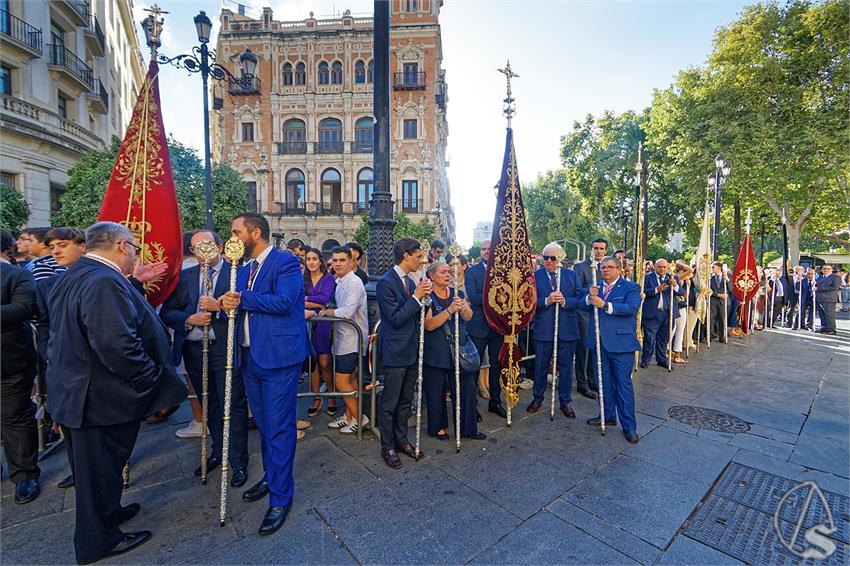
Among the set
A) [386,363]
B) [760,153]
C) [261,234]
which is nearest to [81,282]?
[261,234]

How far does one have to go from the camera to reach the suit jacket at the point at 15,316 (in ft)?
11.2

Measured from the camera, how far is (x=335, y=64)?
32.3m

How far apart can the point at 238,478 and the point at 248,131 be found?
34.6 meters

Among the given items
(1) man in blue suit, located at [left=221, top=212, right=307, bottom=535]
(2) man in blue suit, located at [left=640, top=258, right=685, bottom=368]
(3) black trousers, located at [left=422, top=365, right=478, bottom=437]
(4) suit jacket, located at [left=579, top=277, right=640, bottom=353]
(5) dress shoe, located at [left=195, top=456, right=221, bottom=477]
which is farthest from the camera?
(2) man in blue suit, located at [left=640, top=258, right=685, bottom=368]

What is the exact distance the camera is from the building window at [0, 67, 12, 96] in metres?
17.0

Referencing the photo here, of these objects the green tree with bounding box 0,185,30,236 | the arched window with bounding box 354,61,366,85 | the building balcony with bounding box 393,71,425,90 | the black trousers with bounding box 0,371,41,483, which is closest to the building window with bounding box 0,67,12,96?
the green tree with bounding box 0,185,30,236

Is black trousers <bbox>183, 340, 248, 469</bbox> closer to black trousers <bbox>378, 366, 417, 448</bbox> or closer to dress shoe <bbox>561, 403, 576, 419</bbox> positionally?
black trousers <bbox>378, 366, 417, 448</bbox>

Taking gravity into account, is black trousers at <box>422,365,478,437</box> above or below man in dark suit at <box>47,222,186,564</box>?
below

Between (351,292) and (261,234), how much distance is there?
1.49 metres

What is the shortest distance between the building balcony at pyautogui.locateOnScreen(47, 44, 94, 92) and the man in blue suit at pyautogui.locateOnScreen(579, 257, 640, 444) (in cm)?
2538

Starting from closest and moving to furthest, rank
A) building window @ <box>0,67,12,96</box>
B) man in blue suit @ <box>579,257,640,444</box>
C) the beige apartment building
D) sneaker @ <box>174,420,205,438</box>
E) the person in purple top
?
sneaker @ <box>174,420,205,438</box> < man in blue suit @ <box>579,257,640,444</box> < the person in purple top < the beige apartment building < building window @ <box>0,67,12,96</box>

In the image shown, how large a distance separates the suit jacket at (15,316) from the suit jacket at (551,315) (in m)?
5.27

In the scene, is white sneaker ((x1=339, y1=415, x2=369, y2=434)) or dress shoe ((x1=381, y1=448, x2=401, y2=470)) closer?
dress shoe ((x1=381, y1=448, x2=401, y2=470))

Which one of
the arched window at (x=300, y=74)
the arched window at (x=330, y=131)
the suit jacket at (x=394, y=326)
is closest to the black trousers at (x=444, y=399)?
the suit jacket at (x=394, y=326)
